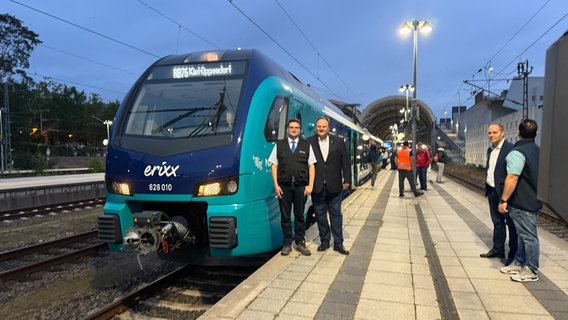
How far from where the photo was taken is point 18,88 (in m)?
47.7

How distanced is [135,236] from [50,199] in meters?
13.6

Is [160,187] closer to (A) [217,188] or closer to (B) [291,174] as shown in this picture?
(A) [217,188]

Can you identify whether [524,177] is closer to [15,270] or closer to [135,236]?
[135,236]

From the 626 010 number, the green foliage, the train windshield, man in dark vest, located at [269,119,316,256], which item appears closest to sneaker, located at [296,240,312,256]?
man in dark vest, located at [269,119,316,256]

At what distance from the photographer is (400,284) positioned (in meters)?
4.38

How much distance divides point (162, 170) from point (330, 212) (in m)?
2.41

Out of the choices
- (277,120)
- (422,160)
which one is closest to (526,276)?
(277,120)

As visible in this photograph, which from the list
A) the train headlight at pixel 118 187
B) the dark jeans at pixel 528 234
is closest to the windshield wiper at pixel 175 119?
the train headlight at pixel 118 187

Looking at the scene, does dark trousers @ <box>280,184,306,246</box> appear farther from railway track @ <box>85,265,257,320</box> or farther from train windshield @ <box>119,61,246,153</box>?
train windshield @ <box>119,61,246,153</box>

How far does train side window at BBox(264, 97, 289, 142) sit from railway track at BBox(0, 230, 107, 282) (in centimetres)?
431

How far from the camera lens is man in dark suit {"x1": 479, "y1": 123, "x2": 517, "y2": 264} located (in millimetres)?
4867

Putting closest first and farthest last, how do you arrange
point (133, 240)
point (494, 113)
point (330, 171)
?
point (133, 240) → point (330, 171) → point (494, 113)

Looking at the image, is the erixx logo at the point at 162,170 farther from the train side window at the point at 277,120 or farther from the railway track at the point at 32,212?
the railway track at the point at 32,212

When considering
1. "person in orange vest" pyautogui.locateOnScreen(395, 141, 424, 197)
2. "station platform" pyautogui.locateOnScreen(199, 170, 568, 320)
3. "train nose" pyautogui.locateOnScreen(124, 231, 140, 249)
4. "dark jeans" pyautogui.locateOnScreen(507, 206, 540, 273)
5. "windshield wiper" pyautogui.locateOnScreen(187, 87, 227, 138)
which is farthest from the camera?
"person in orange vest" pyautogui.locateOnScreen(395, 141, 424, 197)
